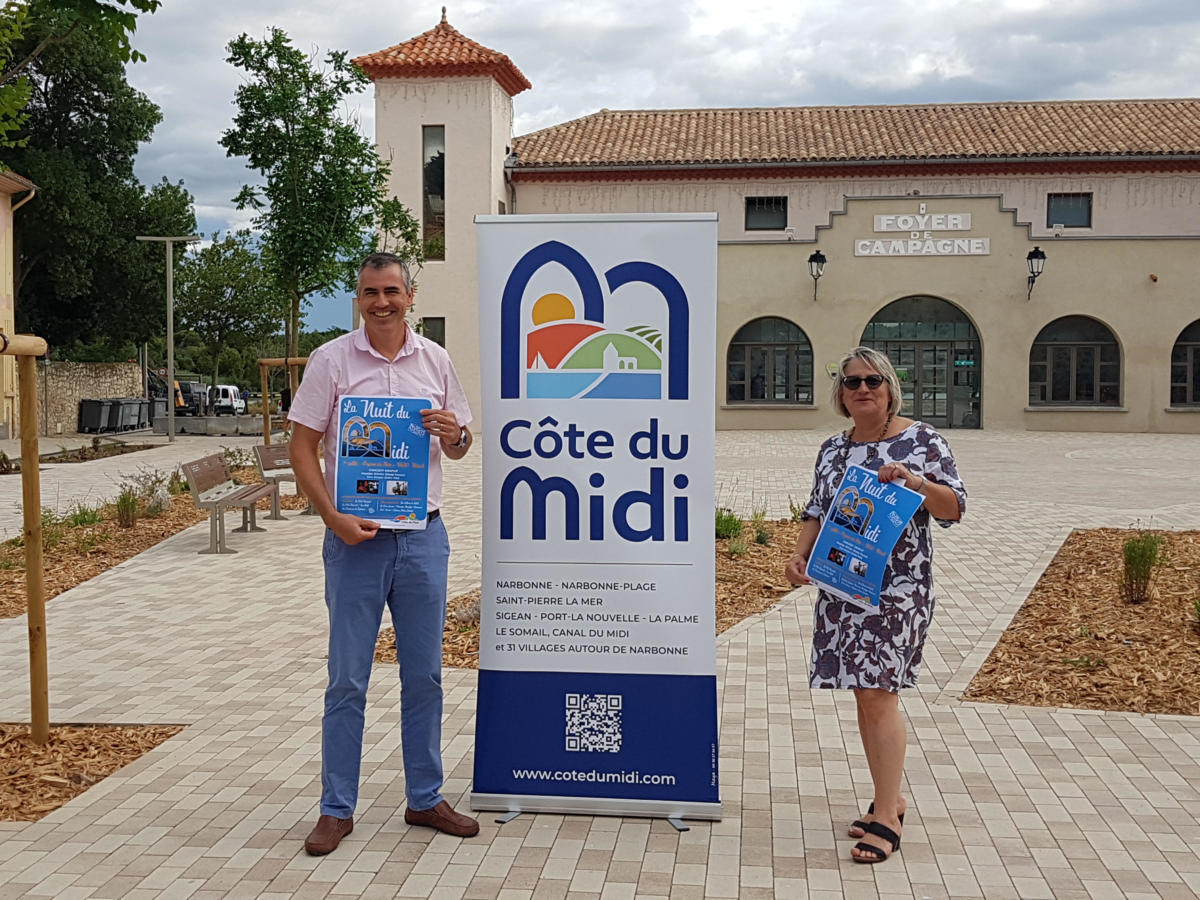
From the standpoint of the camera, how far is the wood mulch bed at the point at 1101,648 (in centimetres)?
613

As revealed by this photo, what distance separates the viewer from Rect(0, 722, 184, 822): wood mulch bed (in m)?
4.71

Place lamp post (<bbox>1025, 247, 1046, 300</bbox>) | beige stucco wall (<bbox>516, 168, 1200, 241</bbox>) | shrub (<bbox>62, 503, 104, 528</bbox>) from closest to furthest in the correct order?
shrub (<bbox>62, 503, 104, 528</bbox>), lamp post (<bbox>1025, 247, 1046, 300</bbox>), beige stucco wall (<bbox>516, 168, 1200, 241</bbox>)

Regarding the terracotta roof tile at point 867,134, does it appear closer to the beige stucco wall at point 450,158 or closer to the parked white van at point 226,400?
the beige stucco wall at point 450,158

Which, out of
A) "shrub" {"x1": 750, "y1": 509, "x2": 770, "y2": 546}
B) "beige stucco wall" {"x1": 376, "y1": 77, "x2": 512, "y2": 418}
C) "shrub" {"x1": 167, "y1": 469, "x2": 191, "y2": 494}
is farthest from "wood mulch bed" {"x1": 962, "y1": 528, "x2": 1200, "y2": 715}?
"beige stucco wall" {"x1": 376, "y1": 77, "x2": 512, "y2": 418}

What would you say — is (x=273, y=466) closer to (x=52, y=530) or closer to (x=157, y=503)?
(x=157, y=503)

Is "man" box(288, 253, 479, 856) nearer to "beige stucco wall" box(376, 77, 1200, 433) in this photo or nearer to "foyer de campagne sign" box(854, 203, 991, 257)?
"beige stucco wall" box(376, 77, 1200, 433)

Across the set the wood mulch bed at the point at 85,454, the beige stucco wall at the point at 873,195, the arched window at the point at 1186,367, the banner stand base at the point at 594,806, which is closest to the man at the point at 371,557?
the banner stand base at the point at 594,806

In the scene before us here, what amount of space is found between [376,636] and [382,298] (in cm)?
117

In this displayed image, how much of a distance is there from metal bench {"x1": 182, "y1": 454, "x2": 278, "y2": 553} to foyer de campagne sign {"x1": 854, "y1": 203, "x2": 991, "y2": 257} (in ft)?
78.7

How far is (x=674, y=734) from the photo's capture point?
4492 millimetres

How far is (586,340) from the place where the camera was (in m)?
4.41

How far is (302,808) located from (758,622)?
4.10 meters

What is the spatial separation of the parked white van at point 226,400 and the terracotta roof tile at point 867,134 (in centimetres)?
1855

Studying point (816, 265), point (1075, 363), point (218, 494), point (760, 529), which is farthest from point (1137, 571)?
point (1075, 363)
